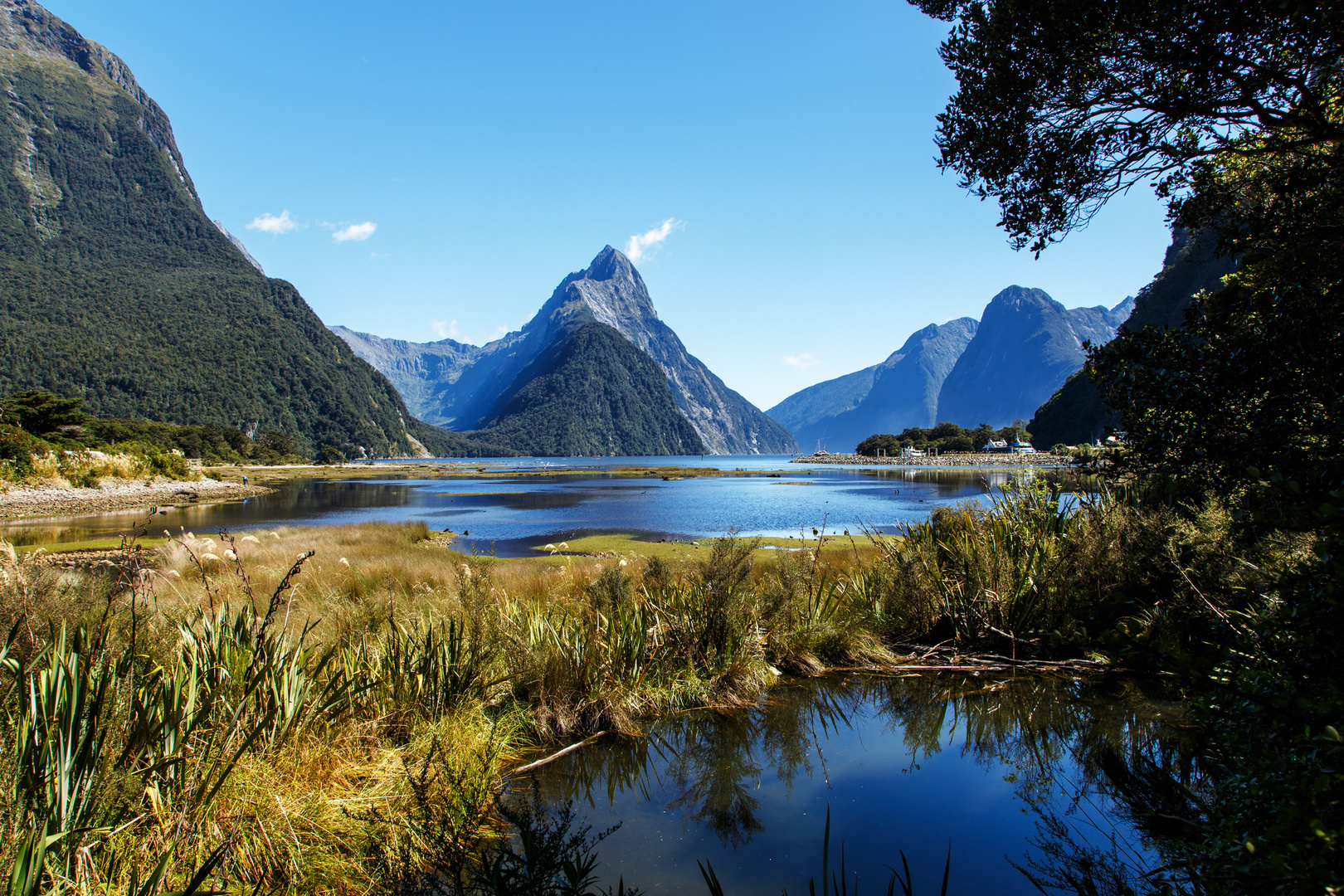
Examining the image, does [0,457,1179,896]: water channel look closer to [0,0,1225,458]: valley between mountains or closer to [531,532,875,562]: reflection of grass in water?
[531,532,875,562]: reflection of grass in water

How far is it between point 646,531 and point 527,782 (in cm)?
2063

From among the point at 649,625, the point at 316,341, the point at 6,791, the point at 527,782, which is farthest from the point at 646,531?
the point at 316,341

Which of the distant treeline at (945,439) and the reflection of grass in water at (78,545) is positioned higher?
the distant treeline at (945,439)

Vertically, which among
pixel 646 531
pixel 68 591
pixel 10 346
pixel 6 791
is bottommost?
pixel 646 531

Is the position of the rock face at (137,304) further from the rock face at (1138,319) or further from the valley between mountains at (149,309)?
the rock face at (1138,319)

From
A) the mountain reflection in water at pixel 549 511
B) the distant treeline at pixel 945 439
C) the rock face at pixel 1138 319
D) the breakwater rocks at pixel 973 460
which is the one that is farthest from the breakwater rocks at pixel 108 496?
the distant treeline at pixel 945 439

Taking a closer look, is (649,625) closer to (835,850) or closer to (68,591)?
(835,850)

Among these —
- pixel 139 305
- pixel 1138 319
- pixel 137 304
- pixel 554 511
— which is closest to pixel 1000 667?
pixel 554 511

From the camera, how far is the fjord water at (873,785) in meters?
3.41

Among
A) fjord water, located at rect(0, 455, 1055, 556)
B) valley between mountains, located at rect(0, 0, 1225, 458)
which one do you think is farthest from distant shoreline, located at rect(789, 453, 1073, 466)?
fjord water, located at rect(0, 455, 1055, 556)

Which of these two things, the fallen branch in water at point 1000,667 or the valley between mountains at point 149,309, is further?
the valley between mountains at point 149,309

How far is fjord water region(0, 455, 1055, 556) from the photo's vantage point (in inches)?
918

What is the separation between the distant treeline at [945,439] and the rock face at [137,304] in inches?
5041

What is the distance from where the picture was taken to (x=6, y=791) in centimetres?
228
